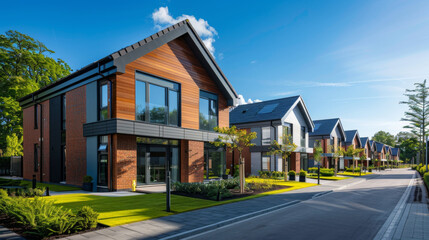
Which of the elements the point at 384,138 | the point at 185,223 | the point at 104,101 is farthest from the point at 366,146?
the point at 384,138

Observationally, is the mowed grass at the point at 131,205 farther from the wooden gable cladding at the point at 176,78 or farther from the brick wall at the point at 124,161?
the wooden gable cladding at the point at 176,78

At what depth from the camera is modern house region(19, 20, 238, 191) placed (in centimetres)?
1614

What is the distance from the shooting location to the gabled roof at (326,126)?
4605cm

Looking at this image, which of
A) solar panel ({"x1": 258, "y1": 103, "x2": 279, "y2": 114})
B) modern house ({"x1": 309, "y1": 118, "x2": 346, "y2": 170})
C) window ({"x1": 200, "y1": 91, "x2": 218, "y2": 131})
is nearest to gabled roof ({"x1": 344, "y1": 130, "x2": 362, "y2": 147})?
modern house ({"x1": 309, "y1": 118, "x2": 346, "y2": 170})

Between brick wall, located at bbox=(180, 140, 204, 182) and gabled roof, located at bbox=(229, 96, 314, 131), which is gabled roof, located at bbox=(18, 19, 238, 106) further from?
gabled roof, located at bbox=(229, 96, 314, 131)

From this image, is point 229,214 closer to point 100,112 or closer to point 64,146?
point 100,112

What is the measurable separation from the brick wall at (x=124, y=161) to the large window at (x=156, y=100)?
164 cm

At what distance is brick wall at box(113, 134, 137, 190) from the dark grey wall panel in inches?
306

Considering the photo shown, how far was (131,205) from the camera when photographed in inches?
457

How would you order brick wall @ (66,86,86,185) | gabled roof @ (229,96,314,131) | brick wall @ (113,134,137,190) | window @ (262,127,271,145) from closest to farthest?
1. brick wall @ (113,134,137,190)
2. brick wall @ (66,86,86,185)
3. window @ (262,127,271,145)
4. gabled roof @ (229,96,314,131)

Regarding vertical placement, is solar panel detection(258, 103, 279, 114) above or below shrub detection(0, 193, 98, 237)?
above

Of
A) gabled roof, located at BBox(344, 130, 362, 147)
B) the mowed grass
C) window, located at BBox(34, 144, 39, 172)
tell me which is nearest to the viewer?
the mowed grass

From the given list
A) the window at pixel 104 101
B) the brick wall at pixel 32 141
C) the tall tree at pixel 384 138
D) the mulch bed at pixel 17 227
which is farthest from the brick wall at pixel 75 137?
the tall tree at pixel 384 138

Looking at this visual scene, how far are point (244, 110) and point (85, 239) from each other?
101ft
